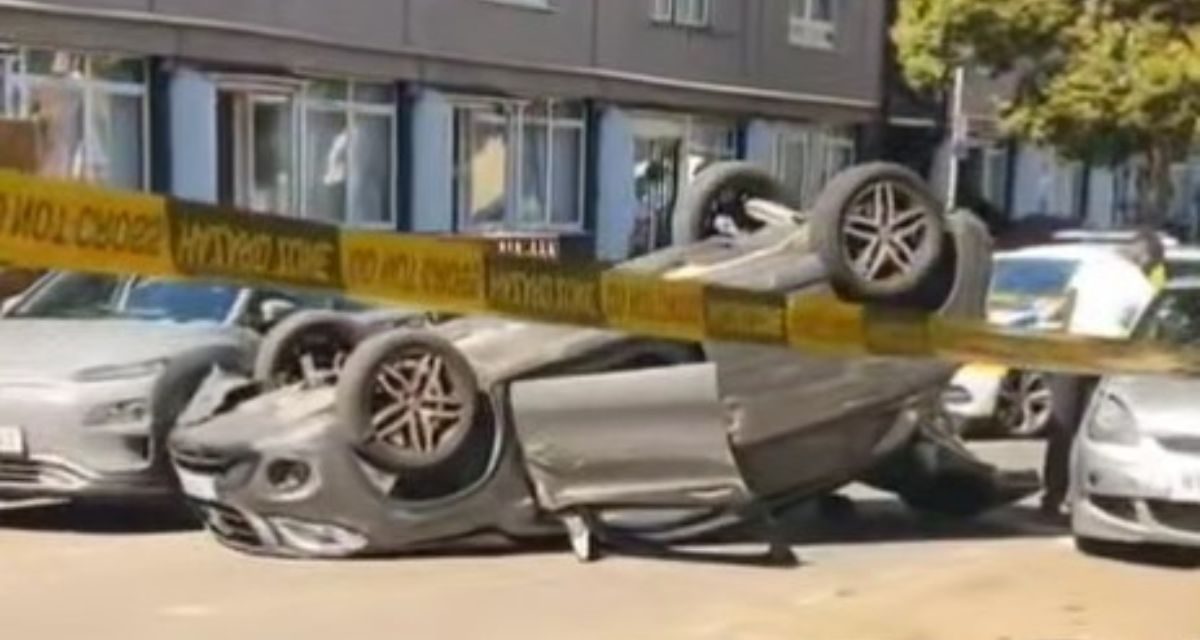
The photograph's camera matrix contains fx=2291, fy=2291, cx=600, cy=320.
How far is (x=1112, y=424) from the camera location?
11000 mm

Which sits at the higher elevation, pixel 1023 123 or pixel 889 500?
pixel 1023 123

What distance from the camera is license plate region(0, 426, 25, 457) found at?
Answer: 36.3ft

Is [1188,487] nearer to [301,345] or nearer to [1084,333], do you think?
[1084,333]

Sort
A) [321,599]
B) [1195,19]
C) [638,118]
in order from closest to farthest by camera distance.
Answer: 1. [321,599]
2. [1195,19]
3. [638,118]

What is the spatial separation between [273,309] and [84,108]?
11.7 metres

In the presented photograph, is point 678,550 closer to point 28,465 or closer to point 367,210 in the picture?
point 28,465

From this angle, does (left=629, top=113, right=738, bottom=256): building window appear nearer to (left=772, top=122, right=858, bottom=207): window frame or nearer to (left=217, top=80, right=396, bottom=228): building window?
(left=772, top=122, right=858, bottom=207): window frame

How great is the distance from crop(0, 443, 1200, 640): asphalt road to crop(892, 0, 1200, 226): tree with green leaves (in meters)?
15.1

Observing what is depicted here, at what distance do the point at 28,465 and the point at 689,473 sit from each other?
10.6ft

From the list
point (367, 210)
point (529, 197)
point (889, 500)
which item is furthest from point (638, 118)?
point (889, 500)

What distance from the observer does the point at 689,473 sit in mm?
10438

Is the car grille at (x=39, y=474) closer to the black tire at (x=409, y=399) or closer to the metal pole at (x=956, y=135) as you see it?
the black tire at (x=409, y=399)

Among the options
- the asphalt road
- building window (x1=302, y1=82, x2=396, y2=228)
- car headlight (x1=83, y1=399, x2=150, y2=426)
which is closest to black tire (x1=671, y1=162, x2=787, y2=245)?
the asphalt road

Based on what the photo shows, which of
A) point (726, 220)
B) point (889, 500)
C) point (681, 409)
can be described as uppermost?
point (726, 220)
